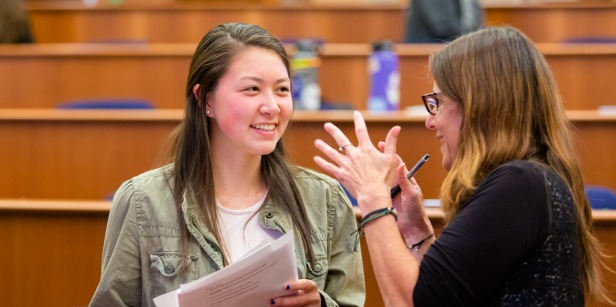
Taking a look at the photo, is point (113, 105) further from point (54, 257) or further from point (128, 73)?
point (54, 257)

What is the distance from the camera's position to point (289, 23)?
7.28m

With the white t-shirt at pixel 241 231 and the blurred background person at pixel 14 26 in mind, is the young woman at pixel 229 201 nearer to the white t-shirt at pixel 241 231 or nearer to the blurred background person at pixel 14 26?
the white t-shirt at pixel 241 231

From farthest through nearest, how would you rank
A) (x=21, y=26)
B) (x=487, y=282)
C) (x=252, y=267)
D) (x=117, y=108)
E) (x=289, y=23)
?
(x=289, y=23) < (x=21, y=26) < (x=117, y=108) < (x=252, y=267) < (x=487, y=282)

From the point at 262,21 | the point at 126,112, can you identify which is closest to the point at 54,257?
the point at 126,112

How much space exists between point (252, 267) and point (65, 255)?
5.07 ft

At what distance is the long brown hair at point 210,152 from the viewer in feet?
6.91

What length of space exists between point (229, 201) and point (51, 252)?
1304 millimetres

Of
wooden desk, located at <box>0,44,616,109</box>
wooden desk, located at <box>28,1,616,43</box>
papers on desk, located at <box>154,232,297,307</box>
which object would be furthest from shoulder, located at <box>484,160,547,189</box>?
wooden desk, located at <box>28,1,616,43</box>

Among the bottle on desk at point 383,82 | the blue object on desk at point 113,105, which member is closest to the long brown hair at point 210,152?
the bottle on desk at point 383,82

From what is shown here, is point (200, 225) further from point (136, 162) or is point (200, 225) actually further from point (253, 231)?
point (136, 162)

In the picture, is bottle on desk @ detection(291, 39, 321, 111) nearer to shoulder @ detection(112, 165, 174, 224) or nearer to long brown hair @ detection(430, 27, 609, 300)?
shoulder @ detection(112, 165, 174, 224)

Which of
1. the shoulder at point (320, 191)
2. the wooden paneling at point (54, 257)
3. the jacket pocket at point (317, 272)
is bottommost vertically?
the wooden paneling at point (54, 257)

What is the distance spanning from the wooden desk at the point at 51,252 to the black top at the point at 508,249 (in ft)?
5.73

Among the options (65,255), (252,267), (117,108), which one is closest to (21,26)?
(117,108)
